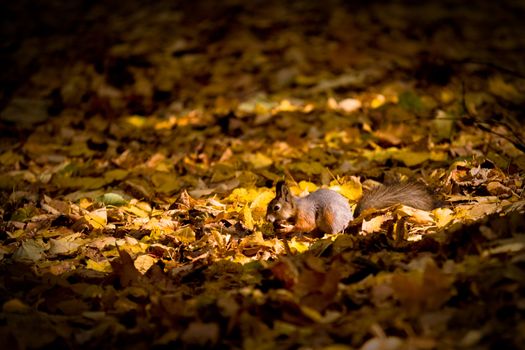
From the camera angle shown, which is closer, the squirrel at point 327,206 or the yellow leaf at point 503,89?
the squirrel at point 327,206

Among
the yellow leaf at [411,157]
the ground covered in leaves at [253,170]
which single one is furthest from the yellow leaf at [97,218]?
the yellow leaf at [411,157]

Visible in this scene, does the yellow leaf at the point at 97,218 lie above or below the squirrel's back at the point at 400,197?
below

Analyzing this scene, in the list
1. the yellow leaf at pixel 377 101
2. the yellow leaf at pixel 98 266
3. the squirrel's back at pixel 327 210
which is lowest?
the yellow leaf at pixel 377 101

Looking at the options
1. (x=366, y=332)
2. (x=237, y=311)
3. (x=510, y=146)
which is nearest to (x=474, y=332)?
(x=366, y=332)

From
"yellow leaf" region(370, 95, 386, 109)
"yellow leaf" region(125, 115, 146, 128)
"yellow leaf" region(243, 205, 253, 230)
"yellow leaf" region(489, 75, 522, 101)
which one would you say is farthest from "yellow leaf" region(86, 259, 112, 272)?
"yellow leaf" region(489, 75, 522, 101)

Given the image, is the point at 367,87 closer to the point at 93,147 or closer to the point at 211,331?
the point at 93,147

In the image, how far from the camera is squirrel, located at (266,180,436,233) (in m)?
2.83

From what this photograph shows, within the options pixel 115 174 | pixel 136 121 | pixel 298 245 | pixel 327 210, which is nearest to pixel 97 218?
pixel 115 174

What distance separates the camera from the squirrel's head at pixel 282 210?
2906mm

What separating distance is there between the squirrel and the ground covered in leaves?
0.21 ft

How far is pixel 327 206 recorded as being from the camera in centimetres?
285

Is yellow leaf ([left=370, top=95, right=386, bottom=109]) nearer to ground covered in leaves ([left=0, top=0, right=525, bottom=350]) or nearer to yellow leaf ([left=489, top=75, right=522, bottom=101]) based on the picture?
ground covered in leaves ([left=0, top=0, right=525, bottom=350])

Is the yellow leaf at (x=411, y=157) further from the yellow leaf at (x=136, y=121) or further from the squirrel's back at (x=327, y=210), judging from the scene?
the yellow leaf at (x=136, y=121)

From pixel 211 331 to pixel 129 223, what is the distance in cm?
148
